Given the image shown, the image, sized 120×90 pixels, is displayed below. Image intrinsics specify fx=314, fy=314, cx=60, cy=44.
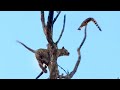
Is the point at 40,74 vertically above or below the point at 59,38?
below

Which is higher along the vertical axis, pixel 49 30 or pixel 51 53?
pixel 49 30

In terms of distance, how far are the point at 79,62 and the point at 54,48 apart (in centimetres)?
38
